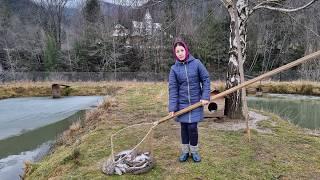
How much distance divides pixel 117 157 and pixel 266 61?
99.9 ft

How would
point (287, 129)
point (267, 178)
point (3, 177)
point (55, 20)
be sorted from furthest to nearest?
point (55, 20), point (287, 129), point (3, 177), point (267, 178)

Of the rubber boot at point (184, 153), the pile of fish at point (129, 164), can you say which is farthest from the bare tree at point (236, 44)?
the pile of fish at point (129, 164)

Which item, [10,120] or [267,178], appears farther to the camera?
[10,120]

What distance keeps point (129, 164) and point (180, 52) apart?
1683 mm

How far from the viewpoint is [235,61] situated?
863cm

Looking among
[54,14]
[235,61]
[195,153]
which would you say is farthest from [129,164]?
[54,14]

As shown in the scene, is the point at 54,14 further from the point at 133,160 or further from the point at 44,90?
the point at 133,160

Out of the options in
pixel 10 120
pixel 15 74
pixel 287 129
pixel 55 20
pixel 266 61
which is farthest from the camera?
pixel 55 20

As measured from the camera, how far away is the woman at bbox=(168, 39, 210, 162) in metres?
5.10

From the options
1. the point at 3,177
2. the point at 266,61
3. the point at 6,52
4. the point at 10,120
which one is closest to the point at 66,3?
the point at 6,52

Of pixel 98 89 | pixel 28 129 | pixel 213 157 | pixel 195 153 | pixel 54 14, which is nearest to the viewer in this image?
pixel 195 153

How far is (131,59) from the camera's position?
35.5m

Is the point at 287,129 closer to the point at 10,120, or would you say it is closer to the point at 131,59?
the point at 10,120

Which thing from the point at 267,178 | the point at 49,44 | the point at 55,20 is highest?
the point at 55,20
